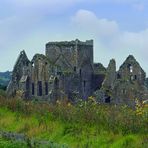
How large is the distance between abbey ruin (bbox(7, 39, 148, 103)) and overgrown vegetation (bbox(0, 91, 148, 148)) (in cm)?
3370

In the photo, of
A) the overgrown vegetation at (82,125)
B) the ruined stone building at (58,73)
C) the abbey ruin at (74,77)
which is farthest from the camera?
the ruined stone building at (58,73)

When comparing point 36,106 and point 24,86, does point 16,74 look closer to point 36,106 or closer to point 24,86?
point 24,86

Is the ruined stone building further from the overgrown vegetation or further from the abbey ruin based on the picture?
the overgrown vegetation

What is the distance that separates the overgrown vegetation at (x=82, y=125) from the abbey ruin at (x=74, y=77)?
33700mm

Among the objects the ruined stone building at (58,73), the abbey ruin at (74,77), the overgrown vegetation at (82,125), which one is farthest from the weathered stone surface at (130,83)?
the overgrown vegetation at (82,125)

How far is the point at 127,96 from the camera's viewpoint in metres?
59.0

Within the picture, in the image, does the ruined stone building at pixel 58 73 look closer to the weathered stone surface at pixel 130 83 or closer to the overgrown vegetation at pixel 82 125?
the weathered stone surface at pixel 130 83

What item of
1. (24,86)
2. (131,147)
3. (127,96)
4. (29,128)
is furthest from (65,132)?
(24,86)

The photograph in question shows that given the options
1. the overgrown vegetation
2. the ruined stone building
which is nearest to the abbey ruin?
the ruined stone building

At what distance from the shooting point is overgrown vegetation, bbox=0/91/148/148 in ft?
62.7

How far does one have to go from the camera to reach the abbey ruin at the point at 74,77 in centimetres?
5972

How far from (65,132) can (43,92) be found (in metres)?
41.7

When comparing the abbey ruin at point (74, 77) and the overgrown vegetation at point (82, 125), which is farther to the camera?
the abbey ruin at point (74, 77)

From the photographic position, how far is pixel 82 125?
21.1 meters
